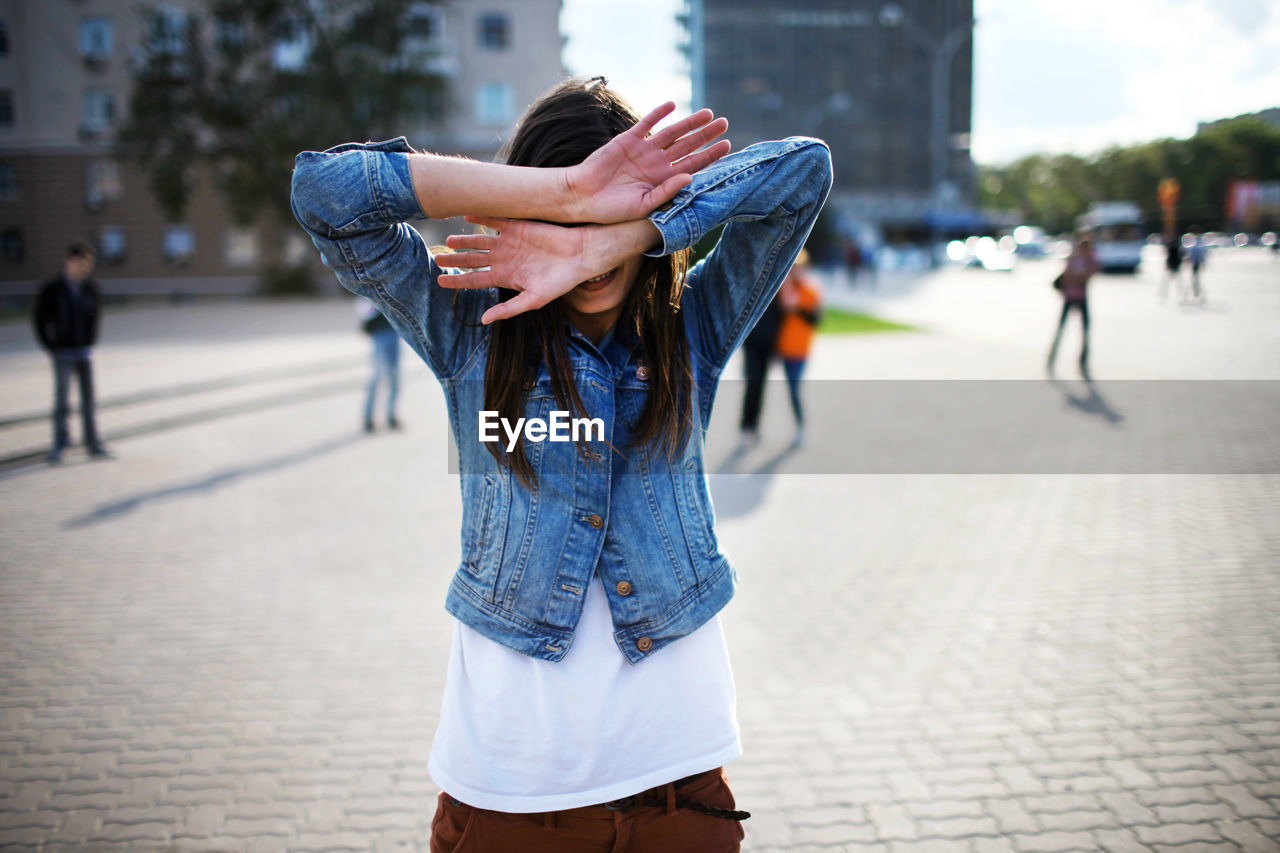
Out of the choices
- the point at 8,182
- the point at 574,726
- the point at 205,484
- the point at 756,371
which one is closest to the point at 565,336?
the point at 574,726

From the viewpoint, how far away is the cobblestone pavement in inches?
121

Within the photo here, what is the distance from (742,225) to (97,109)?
160 ft

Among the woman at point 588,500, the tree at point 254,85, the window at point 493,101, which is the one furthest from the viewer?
the window at point 493,101

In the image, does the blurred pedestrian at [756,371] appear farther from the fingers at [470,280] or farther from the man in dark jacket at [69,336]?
the fingers at [470,280]

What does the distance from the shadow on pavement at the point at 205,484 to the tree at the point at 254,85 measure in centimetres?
2731

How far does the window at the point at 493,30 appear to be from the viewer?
137ft

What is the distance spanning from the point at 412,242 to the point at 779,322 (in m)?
7.51

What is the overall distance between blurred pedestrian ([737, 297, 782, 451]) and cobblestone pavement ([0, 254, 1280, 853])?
0.45 metres

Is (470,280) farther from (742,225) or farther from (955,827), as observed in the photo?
(955,827)

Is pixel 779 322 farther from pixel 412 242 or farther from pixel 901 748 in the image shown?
pixel 412 242

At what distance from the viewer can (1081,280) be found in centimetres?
1249

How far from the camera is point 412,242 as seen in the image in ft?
4.89

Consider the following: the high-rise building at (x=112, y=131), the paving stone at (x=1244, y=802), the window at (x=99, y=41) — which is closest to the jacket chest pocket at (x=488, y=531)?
the paving stone at (x=1244, y=802)

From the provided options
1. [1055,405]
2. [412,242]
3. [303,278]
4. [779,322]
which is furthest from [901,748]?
[303,278]
